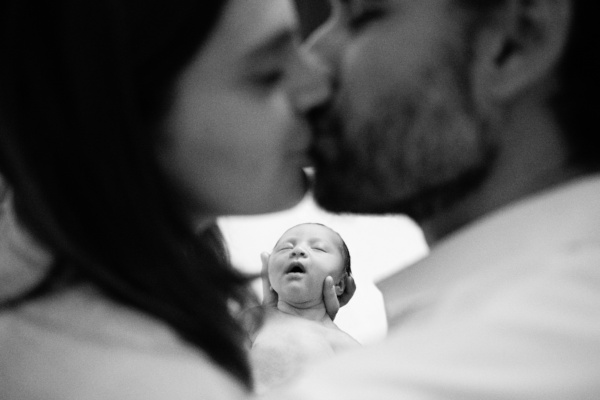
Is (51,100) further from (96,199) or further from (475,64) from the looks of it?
(475,64)

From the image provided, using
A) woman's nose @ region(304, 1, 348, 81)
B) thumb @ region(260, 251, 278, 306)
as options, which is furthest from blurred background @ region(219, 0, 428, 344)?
woman's nose @ region(304, 1, 348, 81)

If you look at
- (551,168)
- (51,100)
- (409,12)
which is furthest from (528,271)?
(51,100)

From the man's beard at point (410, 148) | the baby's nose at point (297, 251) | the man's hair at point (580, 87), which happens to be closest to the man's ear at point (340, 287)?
the baby's nose at point (297, 251)

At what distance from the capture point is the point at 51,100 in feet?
2.01

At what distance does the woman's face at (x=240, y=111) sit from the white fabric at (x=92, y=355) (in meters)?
0.15

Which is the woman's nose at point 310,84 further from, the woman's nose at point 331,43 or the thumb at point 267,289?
the thumb at point 267,289

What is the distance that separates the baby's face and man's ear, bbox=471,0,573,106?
1.14ft

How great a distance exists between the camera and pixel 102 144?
0.62 meters

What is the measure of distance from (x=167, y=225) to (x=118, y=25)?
17 cm

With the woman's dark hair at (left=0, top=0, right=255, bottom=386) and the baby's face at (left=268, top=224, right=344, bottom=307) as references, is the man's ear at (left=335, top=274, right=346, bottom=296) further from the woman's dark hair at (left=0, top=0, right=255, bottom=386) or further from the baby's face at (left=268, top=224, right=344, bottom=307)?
the woman's dark hair at (left=0, top=0, right=255, bottom=386)

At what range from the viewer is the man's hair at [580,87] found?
751 millimetres

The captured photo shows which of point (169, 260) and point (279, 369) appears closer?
point (169, 260)

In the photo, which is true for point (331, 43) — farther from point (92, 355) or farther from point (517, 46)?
point (92, 355)

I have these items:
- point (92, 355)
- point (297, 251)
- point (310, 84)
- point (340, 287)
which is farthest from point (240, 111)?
point (340, 287)
